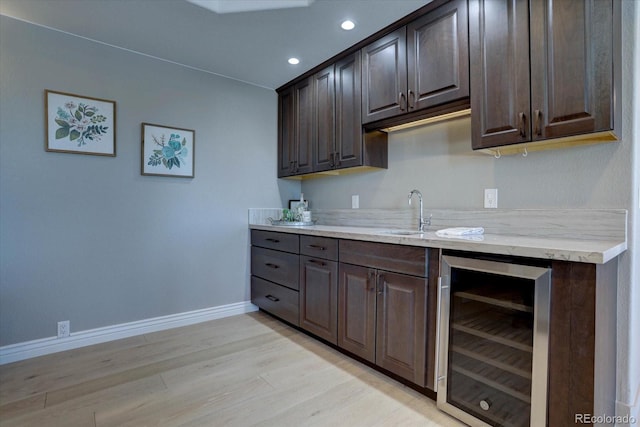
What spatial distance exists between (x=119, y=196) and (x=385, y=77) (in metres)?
2.32

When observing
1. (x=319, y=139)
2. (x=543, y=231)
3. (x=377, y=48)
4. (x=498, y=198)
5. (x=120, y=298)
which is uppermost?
(x=377, y=48)

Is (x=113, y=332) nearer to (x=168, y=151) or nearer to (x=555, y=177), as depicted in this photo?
(x=168, y=151)

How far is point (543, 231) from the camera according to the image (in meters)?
1.80

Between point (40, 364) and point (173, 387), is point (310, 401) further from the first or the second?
point (40, 364)

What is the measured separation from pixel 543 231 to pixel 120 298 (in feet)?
10.2

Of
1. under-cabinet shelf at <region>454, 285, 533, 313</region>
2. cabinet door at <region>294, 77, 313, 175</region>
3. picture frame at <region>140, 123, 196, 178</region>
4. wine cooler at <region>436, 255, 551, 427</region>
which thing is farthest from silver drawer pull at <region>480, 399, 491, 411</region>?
picture frame at <region>140, 123, 196, 178</region>

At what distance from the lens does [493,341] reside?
1448mm

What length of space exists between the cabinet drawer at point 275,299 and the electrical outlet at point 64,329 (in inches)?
59.3

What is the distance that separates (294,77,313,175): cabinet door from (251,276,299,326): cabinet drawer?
1.17 metres

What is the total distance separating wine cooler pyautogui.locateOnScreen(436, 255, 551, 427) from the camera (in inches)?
50.7

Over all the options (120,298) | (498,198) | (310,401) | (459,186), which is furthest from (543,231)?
(120,298)

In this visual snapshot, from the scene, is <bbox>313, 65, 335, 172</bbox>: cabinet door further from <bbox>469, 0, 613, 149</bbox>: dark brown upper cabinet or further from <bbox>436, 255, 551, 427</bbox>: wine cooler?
<bbox>436, 255, 551, 427</bbox>: wine cooler

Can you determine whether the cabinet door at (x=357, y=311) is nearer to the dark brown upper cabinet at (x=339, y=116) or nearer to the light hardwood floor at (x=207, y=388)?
the light hardwood floor at (x=207, y=388)

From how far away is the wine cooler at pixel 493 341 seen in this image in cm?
129
